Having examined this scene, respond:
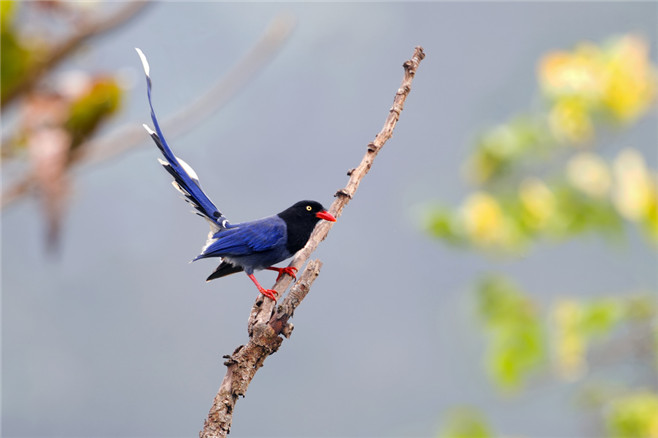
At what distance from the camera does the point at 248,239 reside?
3.08 meters

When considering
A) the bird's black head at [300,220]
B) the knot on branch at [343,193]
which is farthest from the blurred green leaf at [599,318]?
the knot on branch at [343,193]

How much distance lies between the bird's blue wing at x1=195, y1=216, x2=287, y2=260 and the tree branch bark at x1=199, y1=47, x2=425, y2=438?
2.49ft

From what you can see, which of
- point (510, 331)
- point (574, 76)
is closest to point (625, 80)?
point (574, 76)

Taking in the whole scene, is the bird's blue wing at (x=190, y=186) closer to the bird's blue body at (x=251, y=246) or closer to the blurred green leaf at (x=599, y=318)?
the bird's blue body at (x=251, y=246)

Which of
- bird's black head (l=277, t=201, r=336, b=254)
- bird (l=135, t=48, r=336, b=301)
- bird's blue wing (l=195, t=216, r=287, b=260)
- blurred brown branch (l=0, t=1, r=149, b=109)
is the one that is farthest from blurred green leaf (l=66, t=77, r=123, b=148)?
bird's black head (l=277, t=201, r=336, b=254)

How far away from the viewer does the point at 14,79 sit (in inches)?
77.8

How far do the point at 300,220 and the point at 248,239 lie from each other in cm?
27

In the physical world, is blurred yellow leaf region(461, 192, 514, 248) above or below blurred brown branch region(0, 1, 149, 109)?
above

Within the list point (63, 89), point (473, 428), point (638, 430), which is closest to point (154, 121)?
point (63, 89)

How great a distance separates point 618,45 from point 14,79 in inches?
214

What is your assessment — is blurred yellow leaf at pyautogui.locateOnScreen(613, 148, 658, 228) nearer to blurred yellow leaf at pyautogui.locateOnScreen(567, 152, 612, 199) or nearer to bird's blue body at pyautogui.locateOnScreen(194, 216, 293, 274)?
blurred yellow leaf at pyautogui.locateOnScreen(567, 152, 612, 199)

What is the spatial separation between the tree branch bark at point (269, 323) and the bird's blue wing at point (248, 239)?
76cm

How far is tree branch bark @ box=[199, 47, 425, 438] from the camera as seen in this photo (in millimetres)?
1797

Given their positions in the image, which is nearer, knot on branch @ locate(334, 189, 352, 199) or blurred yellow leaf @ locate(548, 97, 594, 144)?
knot on branch @ locate(334, 189, 352, 199)
